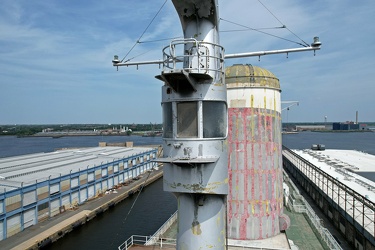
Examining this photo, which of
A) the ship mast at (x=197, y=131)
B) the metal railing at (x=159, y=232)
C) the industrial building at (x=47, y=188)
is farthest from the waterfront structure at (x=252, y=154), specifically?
the industrial building at (x=47, y=188)

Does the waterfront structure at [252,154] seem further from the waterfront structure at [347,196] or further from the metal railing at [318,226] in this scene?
the waterfront structure at [347,196]

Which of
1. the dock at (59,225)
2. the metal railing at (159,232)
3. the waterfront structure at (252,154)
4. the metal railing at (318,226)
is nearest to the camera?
the metal railing at (159,232)

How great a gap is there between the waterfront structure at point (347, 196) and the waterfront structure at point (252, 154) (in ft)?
31.8

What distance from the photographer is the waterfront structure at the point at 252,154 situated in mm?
17453

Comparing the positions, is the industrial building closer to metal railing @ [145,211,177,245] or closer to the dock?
the dock

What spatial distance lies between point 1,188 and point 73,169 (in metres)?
11.1

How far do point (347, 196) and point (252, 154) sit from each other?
20.9 metres

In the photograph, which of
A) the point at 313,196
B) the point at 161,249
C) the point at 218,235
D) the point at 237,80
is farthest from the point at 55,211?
the point at 313,196

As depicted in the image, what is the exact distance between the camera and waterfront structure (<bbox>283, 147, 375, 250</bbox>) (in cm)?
2345

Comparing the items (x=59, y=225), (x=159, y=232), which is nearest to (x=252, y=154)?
(x=159, y=232)

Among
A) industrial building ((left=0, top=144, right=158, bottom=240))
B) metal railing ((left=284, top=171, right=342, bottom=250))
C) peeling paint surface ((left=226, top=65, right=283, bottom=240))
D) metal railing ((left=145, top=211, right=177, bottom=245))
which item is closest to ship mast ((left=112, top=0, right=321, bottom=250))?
peeling paint surface ((left=226, top=65, right=283, bottom=240))

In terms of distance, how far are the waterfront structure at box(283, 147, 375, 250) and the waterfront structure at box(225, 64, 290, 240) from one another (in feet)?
31.8

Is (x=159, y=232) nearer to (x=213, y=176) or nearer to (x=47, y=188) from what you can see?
(x=213, y=176)

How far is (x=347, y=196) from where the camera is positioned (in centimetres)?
3177
